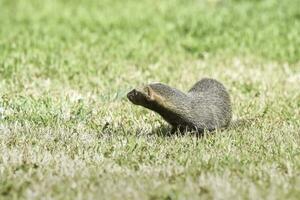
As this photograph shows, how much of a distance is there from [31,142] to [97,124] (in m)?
1.06

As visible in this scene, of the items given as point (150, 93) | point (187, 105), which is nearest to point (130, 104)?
point (187, 105)

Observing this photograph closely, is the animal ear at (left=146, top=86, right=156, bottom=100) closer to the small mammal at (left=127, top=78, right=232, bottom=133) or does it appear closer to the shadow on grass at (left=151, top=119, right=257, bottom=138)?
the small mammal at (left=127, top=78, right=232, bottom=133)

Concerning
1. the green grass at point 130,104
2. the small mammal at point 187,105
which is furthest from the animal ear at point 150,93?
the green grass at point 130,104

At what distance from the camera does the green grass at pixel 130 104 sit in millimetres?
5543

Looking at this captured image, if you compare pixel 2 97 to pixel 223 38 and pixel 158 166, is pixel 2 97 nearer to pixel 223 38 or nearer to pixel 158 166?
pixel 158 166

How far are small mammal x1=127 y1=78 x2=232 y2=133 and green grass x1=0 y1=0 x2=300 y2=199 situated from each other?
15 cm

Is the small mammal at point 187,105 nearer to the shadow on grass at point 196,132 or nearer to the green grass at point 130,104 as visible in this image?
the shadow on grass at point 196,132

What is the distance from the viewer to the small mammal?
273 inches

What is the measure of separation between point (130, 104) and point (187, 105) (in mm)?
1613

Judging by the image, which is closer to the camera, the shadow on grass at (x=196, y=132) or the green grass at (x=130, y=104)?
the green grass at (x=130, y=104)

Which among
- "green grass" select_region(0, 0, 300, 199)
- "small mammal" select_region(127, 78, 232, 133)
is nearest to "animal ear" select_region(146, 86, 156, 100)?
"small mammal" select_region(127, 78, 232, 133)

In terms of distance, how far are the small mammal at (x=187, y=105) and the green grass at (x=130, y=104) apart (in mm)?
148

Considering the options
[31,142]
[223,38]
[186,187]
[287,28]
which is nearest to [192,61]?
[223,38]

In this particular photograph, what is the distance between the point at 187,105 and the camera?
23.4 ft
